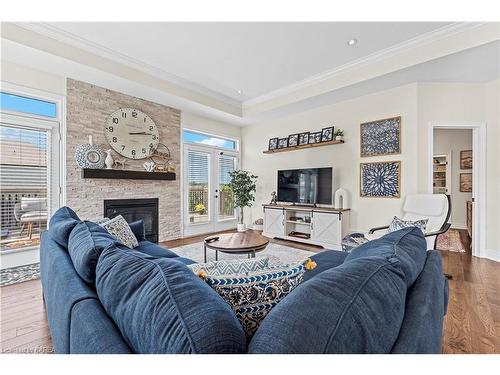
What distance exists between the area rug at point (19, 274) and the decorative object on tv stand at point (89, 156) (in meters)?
1.49

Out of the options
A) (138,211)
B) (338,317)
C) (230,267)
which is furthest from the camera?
(138,211)

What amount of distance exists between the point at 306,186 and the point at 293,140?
41.5 inches

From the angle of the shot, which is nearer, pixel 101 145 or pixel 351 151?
pixel 101 145

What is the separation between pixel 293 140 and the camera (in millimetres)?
5078

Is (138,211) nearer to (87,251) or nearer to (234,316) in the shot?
(87,251)

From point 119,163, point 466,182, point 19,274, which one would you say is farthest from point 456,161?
point 19,274

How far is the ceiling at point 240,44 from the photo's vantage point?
278 centimetres

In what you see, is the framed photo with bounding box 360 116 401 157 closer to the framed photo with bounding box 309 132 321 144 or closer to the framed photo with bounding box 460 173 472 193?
the framed photo with bounding box 309 132 321 144

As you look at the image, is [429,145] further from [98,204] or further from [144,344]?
[98,204]

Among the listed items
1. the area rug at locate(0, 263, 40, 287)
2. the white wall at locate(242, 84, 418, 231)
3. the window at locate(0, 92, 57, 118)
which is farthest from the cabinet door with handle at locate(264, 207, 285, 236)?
the window at locate(0, 92, 57, 118)

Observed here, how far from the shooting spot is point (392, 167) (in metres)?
3.83

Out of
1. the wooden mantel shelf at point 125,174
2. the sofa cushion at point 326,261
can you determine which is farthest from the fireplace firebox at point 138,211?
the sofa cushion at point 326,261

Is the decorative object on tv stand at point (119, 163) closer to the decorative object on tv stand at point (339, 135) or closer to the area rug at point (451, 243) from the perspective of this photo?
the decorative object on tv stand at point (339, 135)

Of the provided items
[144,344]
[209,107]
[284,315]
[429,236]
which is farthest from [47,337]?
[209,107]
